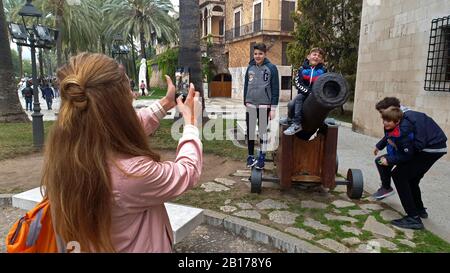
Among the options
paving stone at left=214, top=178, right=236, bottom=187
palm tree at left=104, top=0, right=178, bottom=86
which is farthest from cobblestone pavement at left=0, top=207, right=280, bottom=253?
palm tree at left=104, top=0, right=178, bottom=86

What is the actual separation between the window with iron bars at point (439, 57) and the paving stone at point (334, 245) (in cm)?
542

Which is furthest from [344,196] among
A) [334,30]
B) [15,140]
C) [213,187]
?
[334,30]

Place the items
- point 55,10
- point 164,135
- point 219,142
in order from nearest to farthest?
point 219,142, point 164,135, point 55,10

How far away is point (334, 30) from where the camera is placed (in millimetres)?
16359

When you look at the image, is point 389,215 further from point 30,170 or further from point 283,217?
point 30,170

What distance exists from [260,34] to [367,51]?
2111cm

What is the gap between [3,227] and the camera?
418 centimetres

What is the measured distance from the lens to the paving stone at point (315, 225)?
3.96 m

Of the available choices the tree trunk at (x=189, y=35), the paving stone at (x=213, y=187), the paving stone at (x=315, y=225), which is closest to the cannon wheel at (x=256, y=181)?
the paving stone at (x=213, y=187)

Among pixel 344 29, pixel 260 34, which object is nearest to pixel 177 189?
pixel 344 29

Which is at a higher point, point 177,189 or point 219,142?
point 177,189

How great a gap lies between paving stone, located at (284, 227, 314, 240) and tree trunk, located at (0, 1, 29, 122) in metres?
11.7

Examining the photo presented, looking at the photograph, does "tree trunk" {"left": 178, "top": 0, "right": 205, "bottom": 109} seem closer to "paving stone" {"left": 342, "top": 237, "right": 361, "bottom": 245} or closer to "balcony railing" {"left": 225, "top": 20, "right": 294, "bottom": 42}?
"paving stone" {"left": 342, "top": 237, "right": 361, "bottom": 245}
